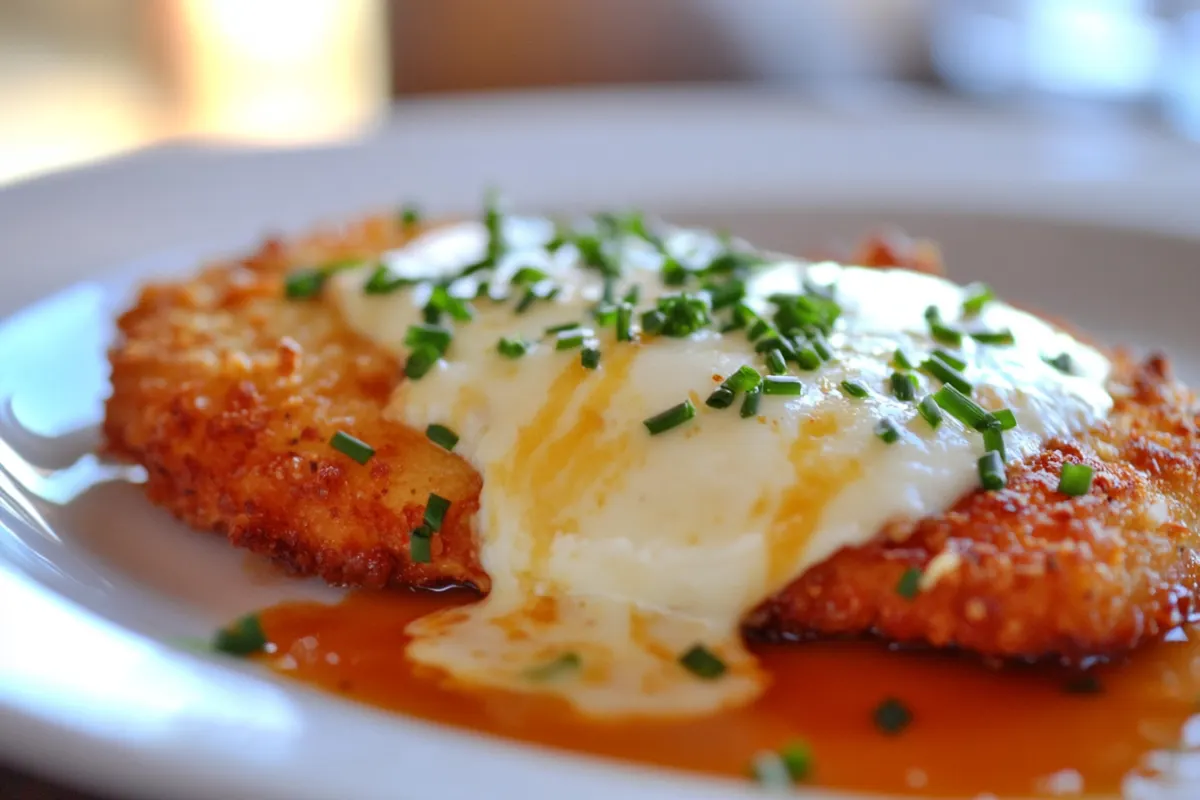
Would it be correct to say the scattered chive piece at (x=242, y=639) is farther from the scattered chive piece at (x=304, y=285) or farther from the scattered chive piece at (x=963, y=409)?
the scattered chive piece at (x=963, y=409)

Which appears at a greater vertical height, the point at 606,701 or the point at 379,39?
the point at 379,39

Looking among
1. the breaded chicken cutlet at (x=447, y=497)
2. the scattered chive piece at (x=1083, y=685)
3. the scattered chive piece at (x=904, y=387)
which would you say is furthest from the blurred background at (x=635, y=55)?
the scattered chive piece at (x=1083, y=685)

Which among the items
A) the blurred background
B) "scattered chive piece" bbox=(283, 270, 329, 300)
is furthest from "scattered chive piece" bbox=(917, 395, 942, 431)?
the blurred background

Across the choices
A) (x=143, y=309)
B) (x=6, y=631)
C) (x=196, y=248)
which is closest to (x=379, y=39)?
(x=196, y=248)

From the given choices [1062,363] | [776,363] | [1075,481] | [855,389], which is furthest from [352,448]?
[1062,363]

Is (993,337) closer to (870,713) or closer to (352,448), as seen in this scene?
(870,713)

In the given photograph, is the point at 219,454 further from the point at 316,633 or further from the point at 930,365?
the point at 930,365
